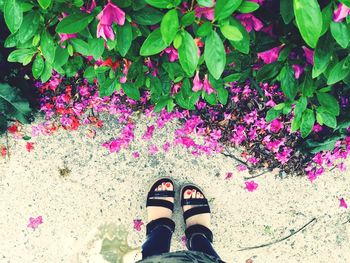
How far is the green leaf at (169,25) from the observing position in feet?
3.49

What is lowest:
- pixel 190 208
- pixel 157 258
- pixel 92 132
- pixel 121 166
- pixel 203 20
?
pixel 157 258

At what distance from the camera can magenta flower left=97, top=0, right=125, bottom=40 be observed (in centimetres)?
114

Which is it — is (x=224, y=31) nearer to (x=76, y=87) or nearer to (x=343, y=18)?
(x=343, y=18)

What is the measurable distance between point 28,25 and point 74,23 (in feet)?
0.61

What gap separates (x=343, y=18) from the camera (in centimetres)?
112

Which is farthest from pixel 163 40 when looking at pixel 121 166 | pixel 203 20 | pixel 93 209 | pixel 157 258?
pixel 93 209

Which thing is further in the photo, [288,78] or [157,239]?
[157,239]

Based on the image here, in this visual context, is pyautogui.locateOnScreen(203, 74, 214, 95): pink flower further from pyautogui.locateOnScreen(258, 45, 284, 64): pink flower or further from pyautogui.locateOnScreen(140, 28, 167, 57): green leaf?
pyautogui.locateOnScreen(140, 28, 167, 57): green leaf

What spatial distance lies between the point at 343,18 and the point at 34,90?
175 cm

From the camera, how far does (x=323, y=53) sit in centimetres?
122

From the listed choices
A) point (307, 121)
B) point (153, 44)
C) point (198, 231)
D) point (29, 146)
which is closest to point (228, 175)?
point (198, 231)

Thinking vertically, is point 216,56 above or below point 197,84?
below

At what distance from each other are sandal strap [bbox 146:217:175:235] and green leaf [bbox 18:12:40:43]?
1.48 meters

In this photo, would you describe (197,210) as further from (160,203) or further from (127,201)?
(127,201)
